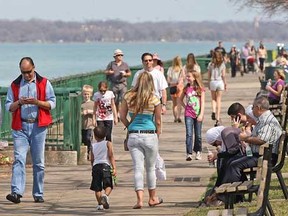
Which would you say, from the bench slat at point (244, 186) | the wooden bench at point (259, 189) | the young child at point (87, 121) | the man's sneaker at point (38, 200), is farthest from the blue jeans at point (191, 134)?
the bench slat at point (244, 186)

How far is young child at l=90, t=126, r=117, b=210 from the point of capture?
14.8m

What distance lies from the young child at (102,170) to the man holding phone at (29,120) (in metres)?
0.87

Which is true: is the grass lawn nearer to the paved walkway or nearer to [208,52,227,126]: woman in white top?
the paved walkway

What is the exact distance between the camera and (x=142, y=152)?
14.7m

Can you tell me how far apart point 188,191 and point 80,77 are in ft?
39.8

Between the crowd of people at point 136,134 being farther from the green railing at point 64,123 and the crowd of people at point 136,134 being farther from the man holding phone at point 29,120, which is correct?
the green railing at point 64,123

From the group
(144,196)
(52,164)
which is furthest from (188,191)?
(52,164)

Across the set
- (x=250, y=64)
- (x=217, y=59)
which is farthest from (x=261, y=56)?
(x=217, y=59)

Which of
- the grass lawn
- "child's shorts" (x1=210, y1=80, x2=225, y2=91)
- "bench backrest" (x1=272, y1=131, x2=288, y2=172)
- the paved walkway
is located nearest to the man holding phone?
the paved walkway

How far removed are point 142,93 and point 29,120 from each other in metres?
1.76

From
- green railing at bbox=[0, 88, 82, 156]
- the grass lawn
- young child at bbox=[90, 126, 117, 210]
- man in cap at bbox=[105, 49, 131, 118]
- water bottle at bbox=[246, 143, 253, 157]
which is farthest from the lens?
man in cap at bbox=[105, 49, 131, 118]

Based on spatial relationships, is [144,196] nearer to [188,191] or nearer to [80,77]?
[188,191]

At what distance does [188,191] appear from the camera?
16234 millimetres

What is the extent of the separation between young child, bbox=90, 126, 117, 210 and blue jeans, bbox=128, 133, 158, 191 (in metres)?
0.39
